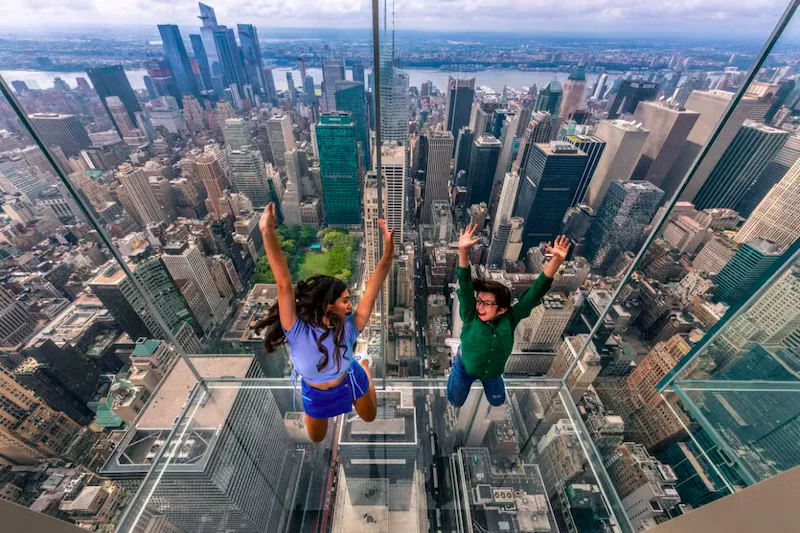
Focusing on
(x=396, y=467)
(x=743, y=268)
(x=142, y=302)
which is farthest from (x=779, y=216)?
(x=142, y=302)

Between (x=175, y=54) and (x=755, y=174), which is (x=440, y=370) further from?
(x=175, y=54)

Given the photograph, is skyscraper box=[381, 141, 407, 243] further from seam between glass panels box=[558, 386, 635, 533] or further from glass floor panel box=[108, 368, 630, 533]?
seam between glass panels box=[558, 386, 635, 533]

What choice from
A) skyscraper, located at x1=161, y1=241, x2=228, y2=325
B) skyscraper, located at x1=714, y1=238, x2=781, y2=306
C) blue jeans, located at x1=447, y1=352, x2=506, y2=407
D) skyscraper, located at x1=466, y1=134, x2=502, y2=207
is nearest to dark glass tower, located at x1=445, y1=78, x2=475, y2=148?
skyscraper, located at x1=466, y1=134, x2=502, y2=207

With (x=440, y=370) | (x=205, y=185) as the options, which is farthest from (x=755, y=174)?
(x=205, y=185)

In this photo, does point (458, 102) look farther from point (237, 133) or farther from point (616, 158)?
point (237, 133)

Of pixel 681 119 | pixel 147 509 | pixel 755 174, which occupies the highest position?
pixel 147 509
